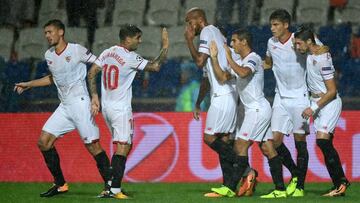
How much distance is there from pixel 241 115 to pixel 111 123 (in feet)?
4.37

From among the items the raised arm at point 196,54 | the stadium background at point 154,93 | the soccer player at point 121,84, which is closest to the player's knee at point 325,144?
the raised arm at point 196,54

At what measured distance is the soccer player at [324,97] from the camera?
9141 millimetres

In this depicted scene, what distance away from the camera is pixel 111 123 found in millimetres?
9328

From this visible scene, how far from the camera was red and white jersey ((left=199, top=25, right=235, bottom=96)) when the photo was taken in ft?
30.6

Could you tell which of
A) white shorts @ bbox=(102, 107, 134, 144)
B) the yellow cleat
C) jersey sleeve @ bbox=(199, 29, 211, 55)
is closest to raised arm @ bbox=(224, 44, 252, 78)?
jersey sleeve @ bbox=(199, 29, 211, 55)

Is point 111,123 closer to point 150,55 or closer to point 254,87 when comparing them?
point 254,87

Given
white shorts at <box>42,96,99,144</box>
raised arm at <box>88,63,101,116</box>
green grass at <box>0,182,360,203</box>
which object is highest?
raised arm at <box>88,63,101,116</box>

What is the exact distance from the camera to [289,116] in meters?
9.50

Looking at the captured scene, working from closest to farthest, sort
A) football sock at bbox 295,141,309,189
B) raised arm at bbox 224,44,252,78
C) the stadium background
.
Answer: raised arm at bbox 224,44,252,78 < football sock at bbox 295,141,309,189 < the stadium background

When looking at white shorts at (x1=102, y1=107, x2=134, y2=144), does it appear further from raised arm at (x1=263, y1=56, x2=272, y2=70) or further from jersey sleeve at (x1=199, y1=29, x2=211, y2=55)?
raised arm at (x1=263, y1=56, x2=272, y2=70)

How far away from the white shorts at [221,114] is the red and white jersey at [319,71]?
805 mm

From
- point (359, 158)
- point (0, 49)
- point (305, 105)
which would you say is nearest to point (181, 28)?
point (0, 49)

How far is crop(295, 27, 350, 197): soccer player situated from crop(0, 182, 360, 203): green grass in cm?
26

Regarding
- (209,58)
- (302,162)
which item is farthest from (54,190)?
(302,162)
